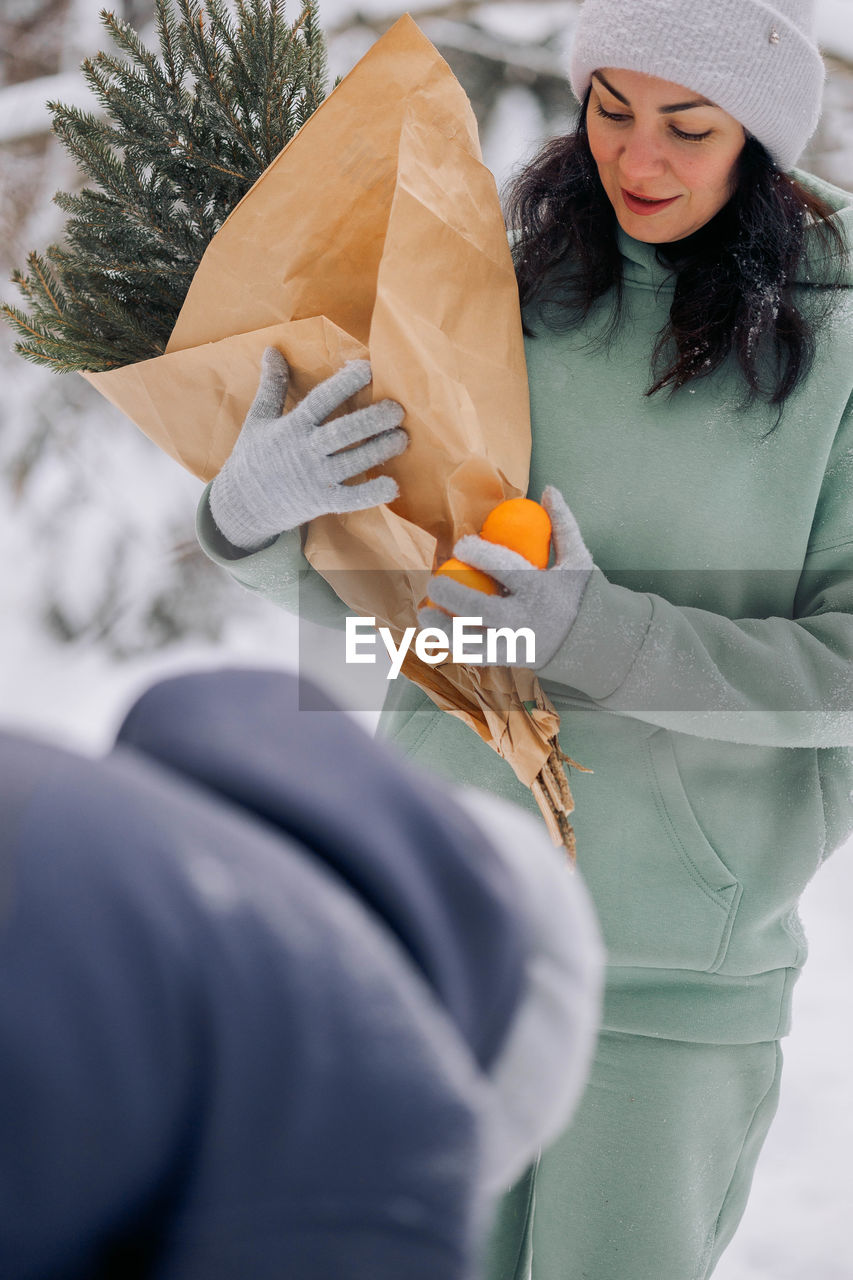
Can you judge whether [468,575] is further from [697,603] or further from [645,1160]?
[645,1160]

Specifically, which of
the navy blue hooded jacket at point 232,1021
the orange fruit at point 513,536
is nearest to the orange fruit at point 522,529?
the orange fruit at point 513,536

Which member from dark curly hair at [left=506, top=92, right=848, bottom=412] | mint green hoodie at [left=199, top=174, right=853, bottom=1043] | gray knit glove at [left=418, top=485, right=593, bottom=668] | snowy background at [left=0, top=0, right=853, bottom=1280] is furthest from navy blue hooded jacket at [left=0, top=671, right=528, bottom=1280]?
snowy background at [left=0, top=0, right=853, bottom=1280]

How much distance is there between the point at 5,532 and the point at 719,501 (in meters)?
2.47

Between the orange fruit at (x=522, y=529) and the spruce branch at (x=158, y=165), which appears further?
the spruce branch at (x=158, y=165)

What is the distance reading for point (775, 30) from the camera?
3.06 feet

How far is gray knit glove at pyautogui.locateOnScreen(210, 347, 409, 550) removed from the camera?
90cm

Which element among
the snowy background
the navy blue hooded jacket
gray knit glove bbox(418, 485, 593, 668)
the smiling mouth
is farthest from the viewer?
the snowy background

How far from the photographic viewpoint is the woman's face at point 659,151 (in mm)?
938

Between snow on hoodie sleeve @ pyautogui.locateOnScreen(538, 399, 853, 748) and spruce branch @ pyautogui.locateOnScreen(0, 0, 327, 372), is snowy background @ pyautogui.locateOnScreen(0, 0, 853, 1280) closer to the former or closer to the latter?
spruce branch @ pyautogui.locateOnScreen(0, 0, 327, 372)

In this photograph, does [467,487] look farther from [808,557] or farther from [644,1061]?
[644,1061]

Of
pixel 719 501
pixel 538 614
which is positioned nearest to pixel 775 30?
pixel 719 501

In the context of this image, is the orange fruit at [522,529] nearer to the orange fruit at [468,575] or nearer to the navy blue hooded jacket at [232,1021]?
the orange fruit at [468,575]

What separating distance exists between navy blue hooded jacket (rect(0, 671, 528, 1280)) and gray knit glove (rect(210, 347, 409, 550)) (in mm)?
624

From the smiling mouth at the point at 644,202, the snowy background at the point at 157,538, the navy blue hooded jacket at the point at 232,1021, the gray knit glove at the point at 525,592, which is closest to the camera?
the navy blue hooded jacket at the point at 232,1021
